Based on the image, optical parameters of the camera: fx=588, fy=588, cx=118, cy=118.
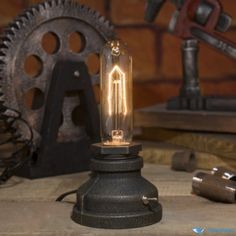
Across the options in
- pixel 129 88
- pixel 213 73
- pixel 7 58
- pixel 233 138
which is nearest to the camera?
pixel 129 88

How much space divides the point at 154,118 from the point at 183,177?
0.81 feet

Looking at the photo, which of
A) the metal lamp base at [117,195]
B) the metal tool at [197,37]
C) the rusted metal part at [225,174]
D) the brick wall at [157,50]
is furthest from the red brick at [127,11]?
the metal lamp base at [117,195]

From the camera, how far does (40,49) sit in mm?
1096

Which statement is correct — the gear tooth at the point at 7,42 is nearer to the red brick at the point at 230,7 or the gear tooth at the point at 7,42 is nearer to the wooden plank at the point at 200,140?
the wooden plank at the point at 200,140

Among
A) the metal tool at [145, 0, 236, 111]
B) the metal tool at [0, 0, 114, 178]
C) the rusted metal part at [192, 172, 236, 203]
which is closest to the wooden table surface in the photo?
the rusted metal part at [192, 172, 236, 203]

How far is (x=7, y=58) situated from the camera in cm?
105

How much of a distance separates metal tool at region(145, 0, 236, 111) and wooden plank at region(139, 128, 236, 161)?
0.22ft

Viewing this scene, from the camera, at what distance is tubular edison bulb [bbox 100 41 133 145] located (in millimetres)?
882

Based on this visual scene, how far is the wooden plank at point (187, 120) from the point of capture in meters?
1.18

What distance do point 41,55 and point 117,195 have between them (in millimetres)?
419

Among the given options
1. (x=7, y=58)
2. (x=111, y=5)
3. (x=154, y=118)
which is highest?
(x=111, y=5)

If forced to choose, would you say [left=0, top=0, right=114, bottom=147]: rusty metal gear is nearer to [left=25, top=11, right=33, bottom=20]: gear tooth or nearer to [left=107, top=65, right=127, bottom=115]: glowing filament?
[left=25, top=11, right=33, bottom=20]: gear tooth

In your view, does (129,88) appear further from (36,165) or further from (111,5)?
(111,5)

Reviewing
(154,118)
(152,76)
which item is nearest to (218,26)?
(154,118)
